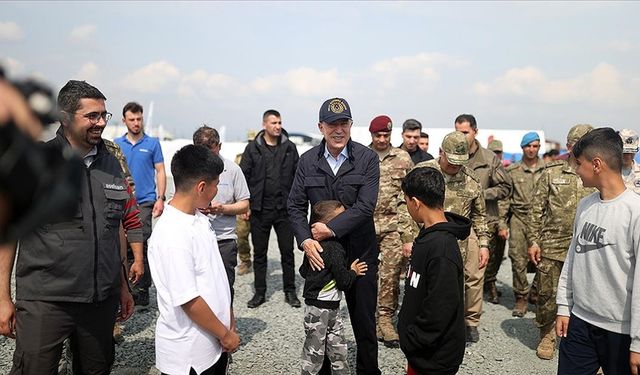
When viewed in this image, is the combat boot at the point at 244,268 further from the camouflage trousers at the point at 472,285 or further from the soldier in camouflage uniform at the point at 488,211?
the camouflage trousers at the point at 472,285

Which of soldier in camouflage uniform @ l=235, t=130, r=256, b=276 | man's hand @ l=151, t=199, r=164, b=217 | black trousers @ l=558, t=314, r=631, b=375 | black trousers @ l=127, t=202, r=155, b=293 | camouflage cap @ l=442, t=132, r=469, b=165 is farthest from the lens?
soldier in camouflage uniform @ l=235, t=130, r=256, b=276

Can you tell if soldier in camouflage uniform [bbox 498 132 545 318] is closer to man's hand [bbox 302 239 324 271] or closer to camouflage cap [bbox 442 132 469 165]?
camouflage cap [bbox 442 132 469 165]

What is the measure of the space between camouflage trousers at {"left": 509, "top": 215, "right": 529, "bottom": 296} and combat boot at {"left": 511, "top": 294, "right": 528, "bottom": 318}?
2.1 inches

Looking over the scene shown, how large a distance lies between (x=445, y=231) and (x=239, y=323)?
3.46 meters

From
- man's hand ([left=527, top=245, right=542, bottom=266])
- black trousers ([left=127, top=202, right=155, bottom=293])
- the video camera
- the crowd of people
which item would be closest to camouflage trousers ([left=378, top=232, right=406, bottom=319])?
man's hand ([left=527, top=245, right=542, bottom=266])

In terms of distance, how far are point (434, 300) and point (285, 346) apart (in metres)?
2.59

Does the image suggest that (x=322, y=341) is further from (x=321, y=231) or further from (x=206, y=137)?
(x=206, y=137)

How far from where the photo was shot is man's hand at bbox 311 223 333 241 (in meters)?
3.40

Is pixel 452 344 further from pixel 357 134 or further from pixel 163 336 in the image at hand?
pixel 357 134

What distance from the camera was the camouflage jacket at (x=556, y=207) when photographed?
480 cm

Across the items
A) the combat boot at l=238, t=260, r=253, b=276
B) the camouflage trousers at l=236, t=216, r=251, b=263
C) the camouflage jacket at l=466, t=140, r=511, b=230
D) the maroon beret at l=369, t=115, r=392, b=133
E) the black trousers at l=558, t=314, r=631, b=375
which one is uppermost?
the maroon beret at l=369, t=115, r=392, b=133

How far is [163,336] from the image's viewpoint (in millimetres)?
2484

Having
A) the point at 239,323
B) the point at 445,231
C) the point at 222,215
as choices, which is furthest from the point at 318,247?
the point at 239,323

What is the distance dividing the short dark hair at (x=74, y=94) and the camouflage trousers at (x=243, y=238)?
507 centimetres
